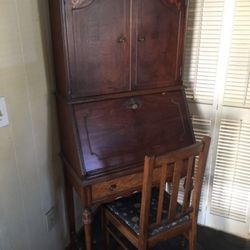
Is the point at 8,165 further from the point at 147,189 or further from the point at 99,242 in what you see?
the point at 99,242

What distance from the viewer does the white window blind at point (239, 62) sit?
4.96 ft

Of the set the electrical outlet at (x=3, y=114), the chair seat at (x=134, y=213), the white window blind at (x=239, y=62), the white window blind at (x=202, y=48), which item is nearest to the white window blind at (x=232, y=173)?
the white window blind at (x=239, y=62)

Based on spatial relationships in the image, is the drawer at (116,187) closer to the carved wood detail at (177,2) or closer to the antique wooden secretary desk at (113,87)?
the antique wooden secretary desk at (113,87)

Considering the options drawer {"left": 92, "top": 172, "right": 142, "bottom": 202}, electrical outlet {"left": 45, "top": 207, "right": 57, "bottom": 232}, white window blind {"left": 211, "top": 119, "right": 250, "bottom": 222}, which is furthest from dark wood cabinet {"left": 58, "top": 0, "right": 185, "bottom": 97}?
electrical outlet {"left": 45, "top": 207, "right": 57, "bottom": 232}

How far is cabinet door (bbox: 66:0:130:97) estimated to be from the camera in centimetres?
120

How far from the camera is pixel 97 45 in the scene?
50.1 inches

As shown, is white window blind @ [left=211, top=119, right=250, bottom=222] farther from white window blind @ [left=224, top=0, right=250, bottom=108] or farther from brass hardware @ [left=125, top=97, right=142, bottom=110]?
brass hardware @ [left=125, top=97, right=142, bottom=110]

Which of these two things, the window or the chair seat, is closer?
the chair seat

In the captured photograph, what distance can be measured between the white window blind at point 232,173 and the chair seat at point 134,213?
523 mm

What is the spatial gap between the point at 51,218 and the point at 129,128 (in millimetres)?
717

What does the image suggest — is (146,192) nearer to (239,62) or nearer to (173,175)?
(173,175)

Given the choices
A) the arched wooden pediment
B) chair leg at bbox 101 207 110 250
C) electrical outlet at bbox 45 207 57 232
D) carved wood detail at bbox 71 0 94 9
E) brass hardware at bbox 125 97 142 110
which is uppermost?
the arched wooden pediment

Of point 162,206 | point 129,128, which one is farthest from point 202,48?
point 162,206

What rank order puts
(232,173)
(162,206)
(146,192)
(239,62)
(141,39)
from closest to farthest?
1. (146,192)
2. (162,206)
3. (141,39)
4. (239,62)
5. (232,173)
